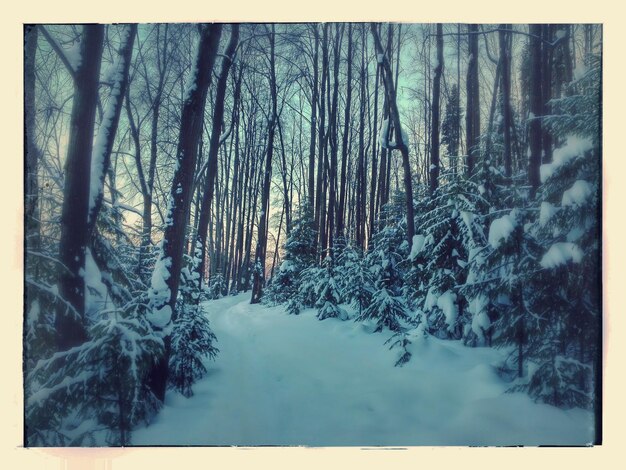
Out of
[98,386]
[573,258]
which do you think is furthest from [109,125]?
[573,258]

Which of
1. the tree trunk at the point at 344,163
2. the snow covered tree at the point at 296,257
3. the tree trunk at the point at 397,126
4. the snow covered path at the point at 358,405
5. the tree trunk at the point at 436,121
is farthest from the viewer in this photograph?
the tree trunk at the point at 344,163

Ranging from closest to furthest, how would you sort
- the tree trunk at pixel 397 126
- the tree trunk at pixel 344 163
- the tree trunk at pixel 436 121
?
1. the tree trunk at pixel 436 121
2. the tree trunk at pixel 397 126
3. the tree trunk at pixel 344 163

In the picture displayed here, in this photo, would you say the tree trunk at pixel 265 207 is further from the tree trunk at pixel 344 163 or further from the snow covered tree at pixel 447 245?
the snow covered tree at pixel 447 245

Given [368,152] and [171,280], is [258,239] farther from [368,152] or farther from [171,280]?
[368,152]

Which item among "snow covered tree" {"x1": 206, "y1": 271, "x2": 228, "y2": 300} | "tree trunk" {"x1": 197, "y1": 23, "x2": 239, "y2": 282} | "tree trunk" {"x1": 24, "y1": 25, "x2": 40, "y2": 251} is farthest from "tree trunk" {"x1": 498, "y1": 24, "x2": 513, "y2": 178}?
"tree trunk" {"x1": 24, "y1": 25, "x2": 40, "y2": 251}

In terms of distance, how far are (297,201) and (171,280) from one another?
1.57m

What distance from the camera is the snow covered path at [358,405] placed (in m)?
2.69

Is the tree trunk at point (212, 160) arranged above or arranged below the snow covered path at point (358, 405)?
above

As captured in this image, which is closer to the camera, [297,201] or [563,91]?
[563,91]

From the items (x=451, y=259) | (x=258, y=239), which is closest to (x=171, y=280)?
(x=258, y=239)

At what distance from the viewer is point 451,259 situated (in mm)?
2951

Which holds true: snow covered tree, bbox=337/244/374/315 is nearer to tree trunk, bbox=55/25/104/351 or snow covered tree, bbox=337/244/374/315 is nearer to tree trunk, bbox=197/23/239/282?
tree trunk, bbox=197/23/239/282

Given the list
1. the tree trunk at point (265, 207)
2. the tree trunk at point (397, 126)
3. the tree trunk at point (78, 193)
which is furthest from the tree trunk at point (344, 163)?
the tree trunk at point (78, 193)

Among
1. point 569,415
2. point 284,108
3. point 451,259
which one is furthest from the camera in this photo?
point 284,108
